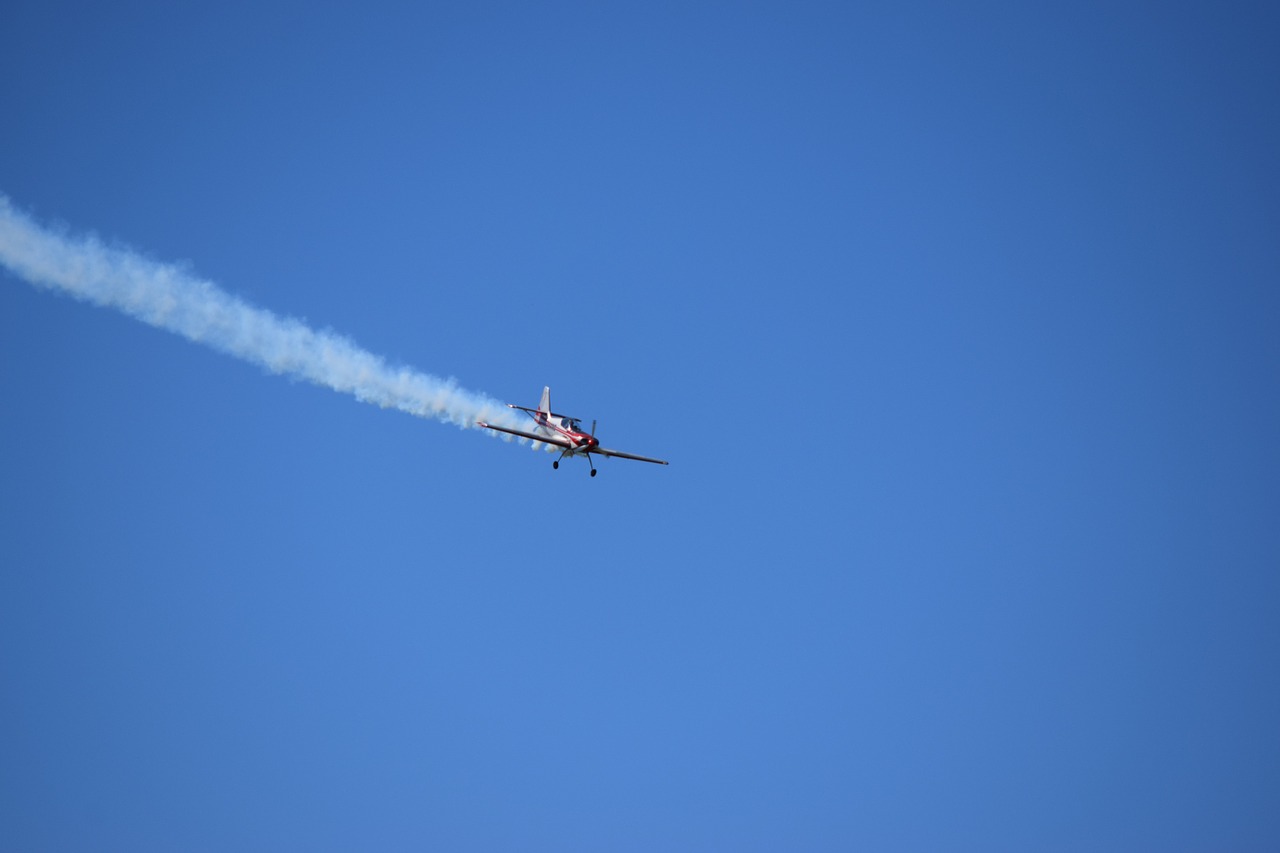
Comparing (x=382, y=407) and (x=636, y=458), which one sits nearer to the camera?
(x=382, y=407)

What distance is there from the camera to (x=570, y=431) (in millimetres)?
43406

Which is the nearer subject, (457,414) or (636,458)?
(457,414)

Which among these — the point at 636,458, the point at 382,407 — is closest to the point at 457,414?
the point at 382,407

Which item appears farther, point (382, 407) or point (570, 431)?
point (570, 431)

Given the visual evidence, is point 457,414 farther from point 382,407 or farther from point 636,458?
point 636,458

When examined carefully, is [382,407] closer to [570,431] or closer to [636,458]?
[570,431]

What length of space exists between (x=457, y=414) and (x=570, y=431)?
4943mm

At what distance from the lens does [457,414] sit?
137ft

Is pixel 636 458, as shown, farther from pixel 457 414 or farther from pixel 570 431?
pixel 457 414

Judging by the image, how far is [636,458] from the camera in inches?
1751

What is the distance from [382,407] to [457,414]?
10.7 ft

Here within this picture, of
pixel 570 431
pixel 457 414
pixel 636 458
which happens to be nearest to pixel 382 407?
pixel 457 414

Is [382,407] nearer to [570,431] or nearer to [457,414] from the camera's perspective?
[457,414]

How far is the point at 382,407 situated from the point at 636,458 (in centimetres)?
1132
